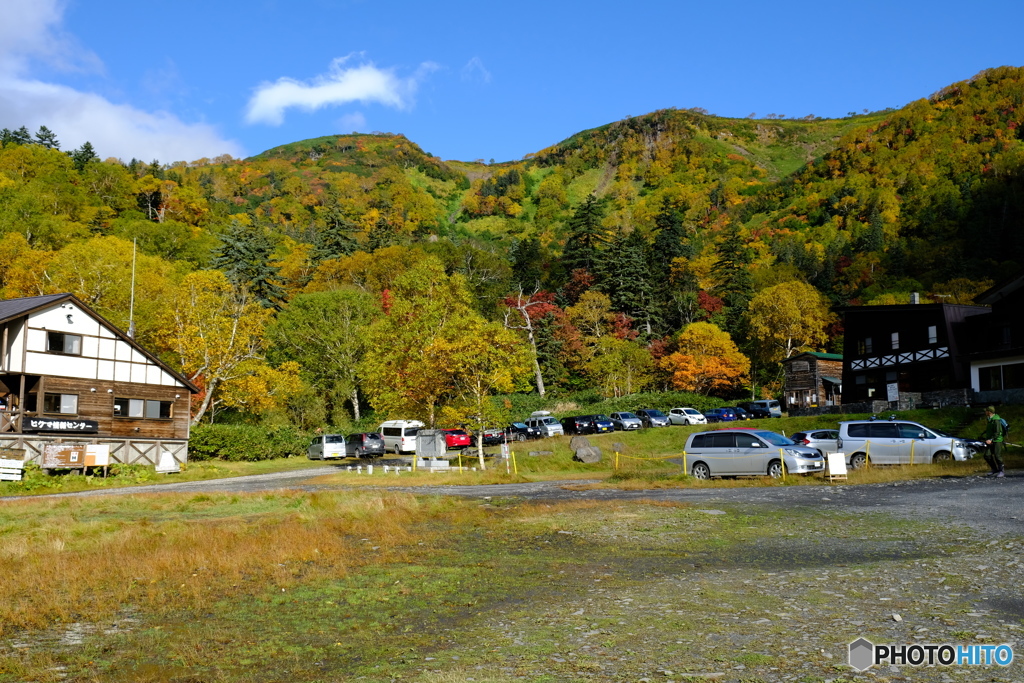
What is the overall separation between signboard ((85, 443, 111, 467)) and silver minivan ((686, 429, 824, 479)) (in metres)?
29.7

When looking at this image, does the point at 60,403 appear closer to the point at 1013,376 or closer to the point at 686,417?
the point at 686,417

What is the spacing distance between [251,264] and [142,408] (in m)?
42.2

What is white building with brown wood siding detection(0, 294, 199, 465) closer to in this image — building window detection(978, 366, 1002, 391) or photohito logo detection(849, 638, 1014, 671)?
photohito logo detection(849, 638, 1014, 671)

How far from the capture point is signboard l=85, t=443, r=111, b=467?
40.2 m

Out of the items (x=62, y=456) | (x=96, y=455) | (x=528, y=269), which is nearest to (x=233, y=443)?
(x=96, y=455)

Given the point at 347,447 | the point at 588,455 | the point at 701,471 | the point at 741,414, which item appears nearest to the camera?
the point at 701,471

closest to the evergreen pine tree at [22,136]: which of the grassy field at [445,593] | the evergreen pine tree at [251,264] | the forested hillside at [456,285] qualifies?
the forested hillside at [456,285]

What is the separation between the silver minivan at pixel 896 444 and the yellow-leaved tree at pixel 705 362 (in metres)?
43.7

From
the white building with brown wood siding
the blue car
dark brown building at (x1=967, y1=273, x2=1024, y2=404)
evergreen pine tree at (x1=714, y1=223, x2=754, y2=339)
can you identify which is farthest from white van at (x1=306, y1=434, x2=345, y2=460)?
evergreen pine tree at (x1=714, y1=223, x2=754, y2=339)

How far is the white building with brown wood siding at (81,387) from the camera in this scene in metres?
41.8

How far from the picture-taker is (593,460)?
4203 cm

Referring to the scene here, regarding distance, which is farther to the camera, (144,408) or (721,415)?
(721,415)

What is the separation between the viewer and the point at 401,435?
5475 cm

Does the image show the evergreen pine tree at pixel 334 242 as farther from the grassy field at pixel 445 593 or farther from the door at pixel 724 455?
the grassy field at pixel 445 593
